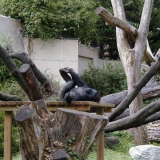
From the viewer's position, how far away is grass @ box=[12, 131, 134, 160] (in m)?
5.94

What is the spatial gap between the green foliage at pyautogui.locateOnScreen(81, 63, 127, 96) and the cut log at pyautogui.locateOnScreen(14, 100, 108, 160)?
351 inches

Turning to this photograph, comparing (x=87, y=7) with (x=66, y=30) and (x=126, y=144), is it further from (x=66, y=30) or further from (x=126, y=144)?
(x=126, y=144)

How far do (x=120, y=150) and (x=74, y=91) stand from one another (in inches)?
144

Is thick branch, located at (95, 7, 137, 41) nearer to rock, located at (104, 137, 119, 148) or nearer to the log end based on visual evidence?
rock, located at (104, 137, 119, 148)

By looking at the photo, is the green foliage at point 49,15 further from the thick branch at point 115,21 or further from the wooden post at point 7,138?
the wooden post at point 7,138

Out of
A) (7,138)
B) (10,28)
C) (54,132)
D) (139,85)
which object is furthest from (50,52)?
(54,132)

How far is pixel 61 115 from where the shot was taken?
8.61 ft

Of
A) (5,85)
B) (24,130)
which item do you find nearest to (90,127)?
(24,130)

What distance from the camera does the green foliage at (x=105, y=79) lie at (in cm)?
1162

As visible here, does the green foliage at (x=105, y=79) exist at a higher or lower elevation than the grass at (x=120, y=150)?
higher

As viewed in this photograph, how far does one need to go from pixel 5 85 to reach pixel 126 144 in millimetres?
2971

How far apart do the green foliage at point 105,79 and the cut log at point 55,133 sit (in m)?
8.92

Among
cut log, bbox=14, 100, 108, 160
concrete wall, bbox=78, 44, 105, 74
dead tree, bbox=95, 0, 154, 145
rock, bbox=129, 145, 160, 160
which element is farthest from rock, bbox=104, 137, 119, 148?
concrete wall, bbox=78, 44, 105, 74

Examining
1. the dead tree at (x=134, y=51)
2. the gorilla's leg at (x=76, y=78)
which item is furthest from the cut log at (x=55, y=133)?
the dead tree at (x=134, y=51)
